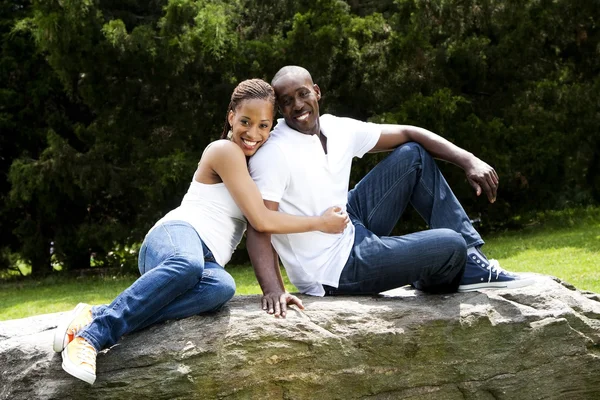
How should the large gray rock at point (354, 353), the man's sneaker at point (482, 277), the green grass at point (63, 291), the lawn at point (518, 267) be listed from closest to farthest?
the large gray rock at point (354, 353) → the man's sneaker at point (482, 277) → the lawn at point (518, 267) → the green grass at point (63, 291)

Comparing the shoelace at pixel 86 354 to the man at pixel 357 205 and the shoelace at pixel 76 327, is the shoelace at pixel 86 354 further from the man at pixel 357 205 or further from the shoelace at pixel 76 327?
the man at pixel 357 205

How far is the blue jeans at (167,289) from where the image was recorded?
10.7ft

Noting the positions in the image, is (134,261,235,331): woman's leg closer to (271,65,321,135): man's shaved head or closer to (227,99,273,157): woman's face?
(227,99,273,157): woman's face

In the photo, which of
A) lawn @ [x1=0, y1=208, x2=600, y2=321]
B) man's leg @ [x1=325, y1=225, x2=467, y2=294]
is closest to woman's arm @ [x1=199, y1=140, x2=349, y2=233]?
man's leg @ [x1=325, y1=225, x2=467, y2=294]

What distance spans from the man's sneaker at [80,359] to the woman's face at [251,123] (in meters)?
1.15

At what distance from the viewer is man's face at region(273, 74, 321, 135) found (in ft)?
12.5

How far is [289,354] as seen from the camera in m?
3.53

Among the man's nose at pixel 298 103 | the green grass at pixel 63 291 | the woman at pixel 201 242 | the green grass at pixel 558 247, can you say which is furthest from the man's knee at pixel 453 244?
the green grass at pixel 63 291

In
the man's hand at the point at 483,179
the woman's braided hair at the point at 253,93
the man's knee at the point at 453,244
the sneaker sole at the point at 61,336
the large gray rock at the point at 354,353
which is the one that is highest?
the woman's braided hair at the point at 253,93

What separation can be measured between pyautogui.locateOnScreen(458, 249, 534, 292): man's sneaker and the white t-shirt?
2.02ft

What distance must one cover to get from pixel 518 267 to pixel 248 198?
6079 millimetres

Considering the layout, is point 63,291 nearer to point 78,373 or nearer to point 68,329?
point 68,329

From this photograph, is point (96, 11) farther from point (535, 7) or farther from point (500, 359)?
point (500, 359)

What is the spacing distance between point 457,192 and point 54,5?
6.45 metres
